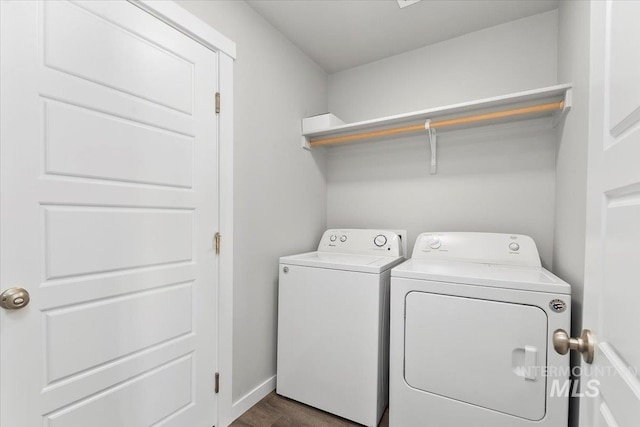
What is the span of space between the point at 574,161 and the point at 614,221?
1095 millimetres

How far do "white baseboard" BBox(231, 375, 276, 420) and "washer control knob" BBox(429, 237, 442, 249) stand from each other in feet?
4.78

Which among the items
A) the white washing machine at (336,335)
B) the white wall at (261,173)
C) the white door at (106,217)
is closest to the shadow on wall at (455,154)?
the white wall at (261,173)

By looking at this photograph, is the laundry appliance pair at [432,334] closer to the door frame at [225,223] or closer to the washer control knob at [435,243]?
the washer control knob at [435,243]

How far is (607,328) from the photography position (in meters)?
0.55

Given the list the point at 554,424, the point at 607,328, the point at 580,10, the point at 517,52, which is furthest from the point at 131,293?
the point at 517,52

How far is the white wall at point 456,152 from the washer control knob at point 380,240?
0.84ft

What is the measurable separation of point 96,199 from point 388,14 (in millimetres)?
1969

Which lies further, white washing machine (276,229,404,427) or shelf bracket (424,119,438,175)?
shelf bracket (424,119,438,175)

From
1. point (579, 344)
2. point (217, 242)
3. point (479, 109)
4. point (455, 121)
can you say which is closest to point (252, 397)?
point (217, 242)

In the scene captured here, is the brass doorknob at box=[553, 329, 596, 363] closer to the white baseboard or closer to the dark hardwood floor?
the dark hardwood floor

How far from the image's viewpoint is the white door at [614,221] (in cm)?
46

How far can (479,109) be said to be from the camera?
1.75 m

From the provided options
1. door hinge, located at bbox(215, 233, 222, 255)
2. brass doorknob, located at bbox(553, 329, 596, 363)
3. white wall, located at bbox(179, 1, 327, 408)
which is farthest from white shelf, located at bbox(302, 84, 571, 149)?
brass doorknob, located at bbox(553, 329, 596, 363)

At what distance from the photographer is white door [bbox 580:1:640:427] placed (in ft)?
1.52
